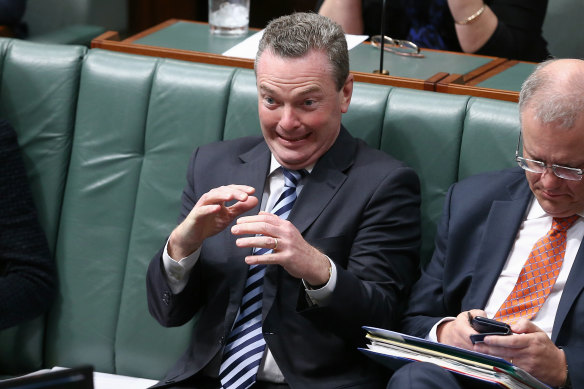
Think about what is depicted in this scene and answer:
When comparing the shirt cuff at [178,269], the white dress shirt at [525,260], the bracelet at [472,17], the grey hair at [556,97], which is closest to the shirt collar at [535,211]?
the white dress shirt at [525,260]

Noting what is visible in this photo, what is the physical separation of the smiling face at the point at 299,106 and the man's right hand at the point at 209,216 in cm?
19

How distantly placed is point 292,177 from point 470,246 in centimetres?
41

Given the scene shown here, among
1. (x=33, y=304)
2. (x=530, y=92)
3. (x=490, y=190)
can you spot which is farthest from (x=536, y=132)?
(x=33, y=304)

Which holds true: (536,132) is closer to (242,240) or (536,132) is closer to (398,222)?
(398,222)

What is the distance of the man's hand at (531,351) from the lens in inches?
64.6

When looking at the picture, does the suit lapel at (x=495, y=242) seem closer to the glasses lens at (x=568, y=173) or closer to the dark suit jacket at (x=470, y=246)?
the dark suit jacket at (x=470, y=246)

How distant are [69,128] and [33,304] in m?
0.46

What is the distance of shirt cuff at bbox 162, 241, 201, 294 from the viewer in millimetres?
1951

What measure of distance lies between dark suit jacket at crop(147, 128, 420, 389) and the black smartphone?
0.78ft

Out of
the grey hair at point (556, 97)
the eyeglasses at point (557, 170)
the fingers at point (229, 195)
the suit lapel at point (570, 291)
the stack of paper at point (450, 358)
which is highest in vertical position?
the grey hair at point (556, 97)

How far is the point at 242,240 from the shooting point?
1.74 m

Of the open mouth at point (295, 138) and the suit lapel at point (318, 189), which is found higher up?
the open mouth at point (295, 138)

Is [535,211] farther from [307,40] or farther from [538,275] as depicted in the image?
[307,40]

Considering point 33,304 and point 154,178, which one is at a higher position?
point 154,178
